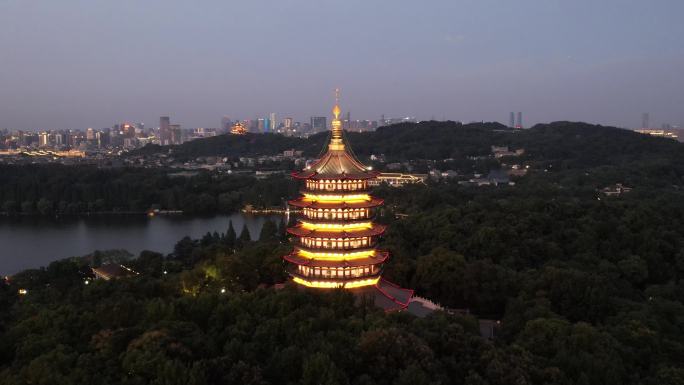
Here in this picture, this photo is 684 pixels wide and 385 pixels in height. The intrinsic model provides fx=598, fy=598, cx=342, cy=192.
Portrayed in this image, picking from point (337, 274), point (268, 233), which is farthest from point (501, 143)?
point (337, 274)

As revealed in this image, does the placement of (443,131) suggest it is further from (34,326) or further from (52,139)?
(52,139)

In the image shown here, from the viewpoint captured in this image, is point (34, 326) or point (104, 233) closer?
point (34, 326)

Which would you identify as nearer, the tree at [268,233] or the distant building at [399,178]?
the tree at [268,233]

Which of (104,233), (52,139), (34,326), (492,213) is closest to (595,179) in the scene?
(492,213)

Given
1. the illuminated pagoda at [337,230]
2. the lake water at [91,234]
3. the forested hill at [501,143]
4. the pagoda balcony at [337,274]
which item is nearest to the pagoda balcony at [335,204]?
the illuminated pagoda at [337,230]

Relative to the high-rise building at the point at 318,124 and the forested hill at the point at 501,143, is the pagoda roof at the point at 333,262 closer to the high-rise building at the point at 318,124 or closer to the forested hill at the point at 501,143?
the forested hill at the point at 501,143

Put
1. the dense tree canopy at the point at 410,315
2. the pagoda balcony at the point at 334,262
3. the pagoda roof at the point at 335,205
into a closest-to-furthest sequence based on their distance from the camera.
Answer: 1. the dense tree canopy at the point at 410,315
2. the pagoda balcony at the point at 334,262
3. the pagoda roof at the point at 335,205

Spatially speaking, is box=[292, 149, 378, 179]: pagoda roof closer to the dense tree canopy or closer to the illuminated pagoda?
the illuminated pagoda

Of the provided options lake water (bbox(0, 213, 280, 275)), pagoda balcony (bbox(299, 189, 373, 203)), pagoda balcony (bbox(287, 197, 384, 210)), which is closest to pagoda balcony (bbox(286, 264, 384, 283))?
pagoda balcony (bbox(287, 197, 384, 210))
